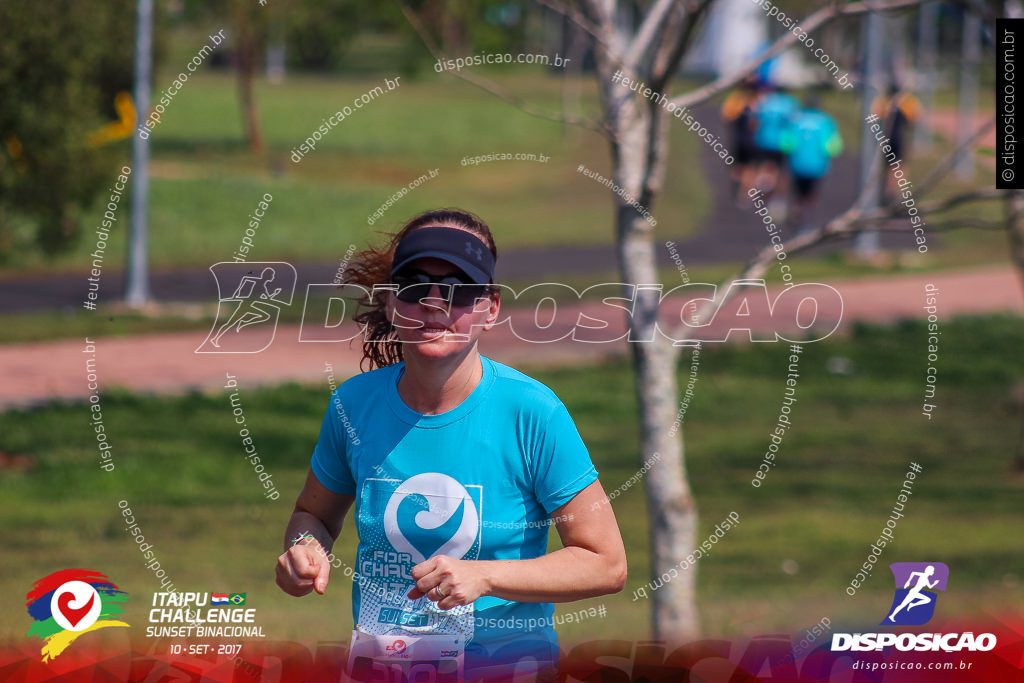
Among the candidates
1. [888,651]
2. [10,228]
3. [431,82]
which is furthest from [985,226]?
[431,82]

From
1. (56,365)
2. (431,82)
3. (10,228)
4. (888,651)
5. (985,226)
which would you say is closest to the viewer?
(888,651)

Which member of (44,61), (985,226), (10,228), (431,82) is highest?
(431,82)

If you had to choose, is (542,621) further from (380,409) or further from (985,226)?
(985,226)

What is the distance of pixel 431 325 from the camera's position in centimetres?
267

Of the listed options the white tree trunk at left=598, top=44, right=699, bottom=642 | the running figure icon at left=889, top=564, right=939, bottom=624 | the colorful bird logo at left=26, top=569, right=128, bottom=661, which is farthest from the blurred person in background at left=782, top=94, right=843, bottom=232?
the colorful bird logo at left=26, top=569, right=128, bottom=661

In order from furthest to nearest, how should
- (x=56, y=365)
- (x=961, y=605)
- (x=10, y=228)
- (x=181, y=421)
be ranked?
(x=56, y=365)
(x=181, y=421)
(x=10, y=228)
(x=961, y=605)

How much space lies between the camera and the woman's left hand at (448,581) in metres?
2.52

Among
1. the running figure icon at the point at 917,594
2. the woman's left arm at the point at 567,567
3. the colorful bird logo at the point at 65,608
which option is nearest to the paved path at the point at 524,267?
the colorful bird logo at the point at 65,608

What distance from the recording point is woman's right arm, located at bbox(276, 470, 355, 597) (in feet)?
8.77

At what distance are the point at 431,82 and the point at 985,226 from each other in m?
55.3

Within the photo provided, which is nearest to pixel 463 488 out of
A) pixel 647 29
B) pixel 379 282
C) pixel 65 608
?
pixel 379 282

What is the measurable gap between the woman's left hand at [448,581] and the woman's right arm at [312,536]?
9.6 inches

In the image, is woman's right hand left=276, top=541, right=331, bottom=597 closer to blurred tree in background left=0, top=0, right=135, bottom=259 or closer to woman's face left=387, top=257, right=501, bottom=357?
woman's face left=387, top=257, right=501, bottom=357

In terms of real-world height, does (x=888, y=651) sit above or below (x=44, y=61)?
below
